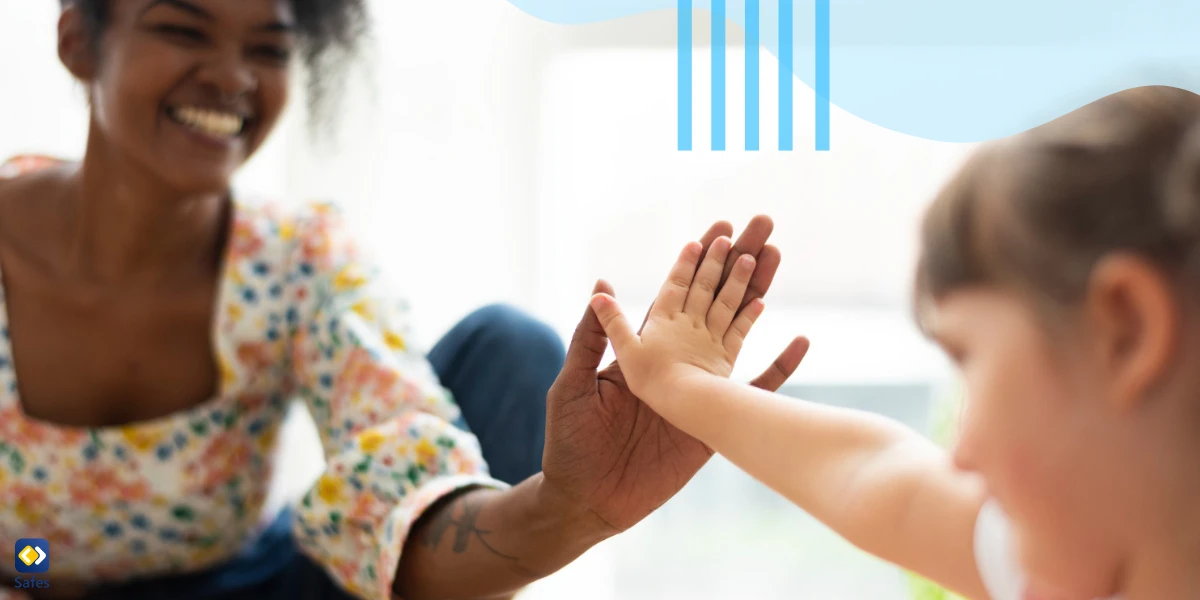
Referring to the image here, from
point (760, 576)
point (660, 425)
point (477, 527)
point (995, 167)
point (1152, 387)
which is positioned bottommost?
point (760, 576)

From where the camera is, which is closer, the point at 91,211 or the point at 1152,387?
the point at 1152,387

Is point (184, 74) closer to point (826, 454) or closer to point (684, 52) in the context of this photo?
point (684, 52)

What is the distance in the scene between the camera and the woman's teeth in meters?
1.12

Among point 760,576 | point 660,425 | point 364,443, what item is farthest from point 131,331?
point 760,576

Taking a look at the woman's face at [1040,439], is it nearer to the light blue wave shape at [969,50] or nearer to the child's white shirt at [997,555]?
the child's white shirt at [997,555]

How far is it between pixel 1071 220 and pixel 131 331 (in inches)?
40.4

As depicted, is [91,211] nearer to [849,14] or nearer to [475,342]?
[475,342]

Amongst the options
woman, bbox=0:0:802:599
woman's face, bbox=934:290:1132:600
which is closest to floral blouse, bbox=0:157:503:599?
woman, bbox=0:0:802:599

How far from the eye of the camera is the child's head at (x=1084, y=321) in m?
0.50

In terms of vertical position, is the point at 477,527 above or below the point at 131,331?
below

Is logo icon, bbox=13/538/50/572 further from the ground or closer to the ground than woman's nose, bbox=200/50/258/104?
closer to the ground

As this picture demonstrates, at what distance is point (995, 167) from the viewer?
548mm

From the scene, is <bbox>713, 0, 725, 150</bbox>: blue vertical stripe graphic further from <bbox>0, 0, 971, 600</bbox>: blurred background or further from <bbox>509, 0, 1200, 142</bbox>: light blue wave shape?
<bbox>0, 0, 971, 600</bbox>: blurred background

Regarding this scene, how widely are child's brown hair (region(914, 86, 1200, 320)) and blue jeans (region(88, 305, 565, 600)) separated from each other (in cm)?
66
